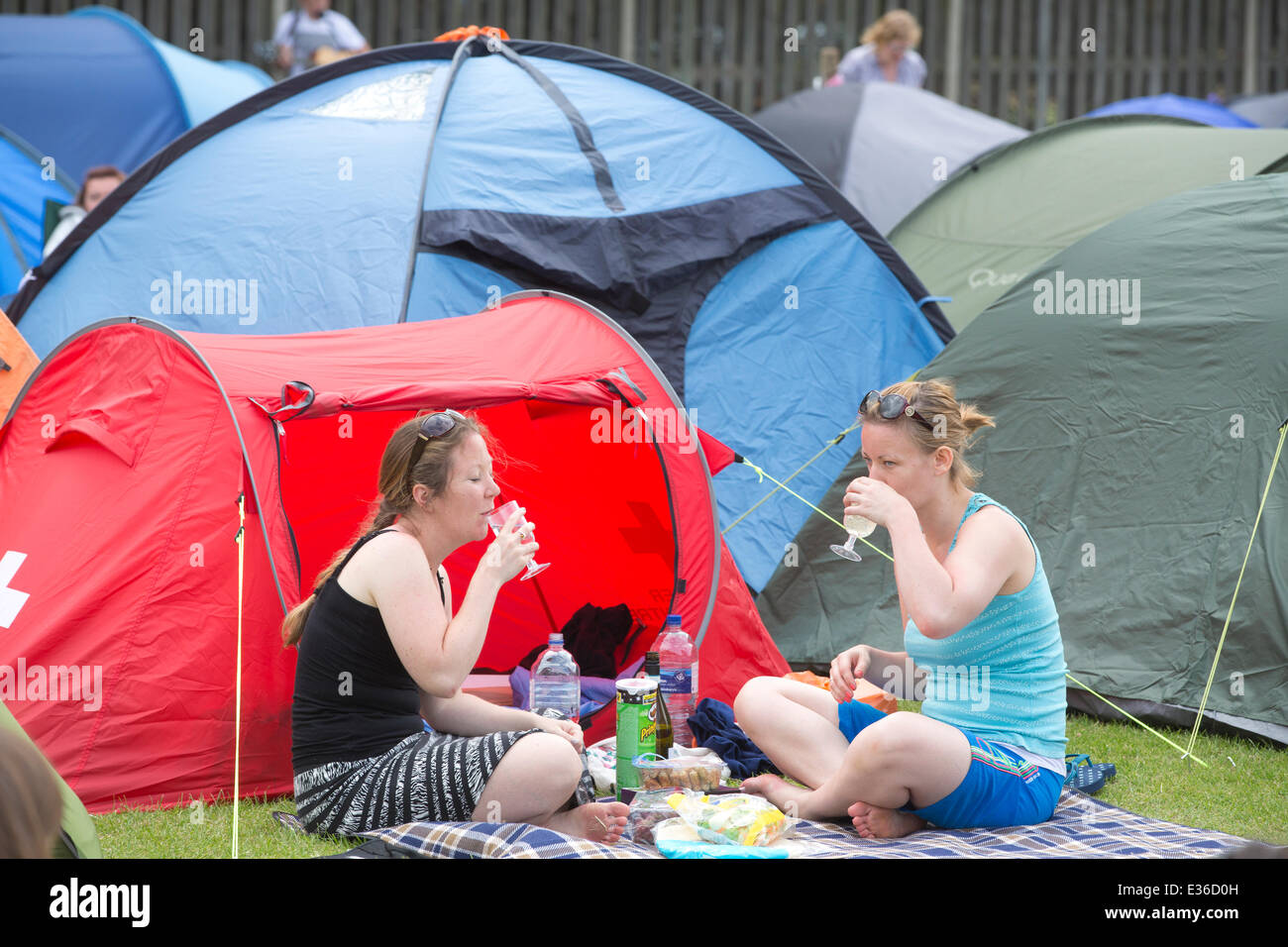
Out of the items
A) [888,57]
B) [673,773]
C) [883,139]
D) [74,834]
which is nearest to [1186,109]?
[888,57]

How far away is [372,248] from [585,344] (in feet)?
3.74

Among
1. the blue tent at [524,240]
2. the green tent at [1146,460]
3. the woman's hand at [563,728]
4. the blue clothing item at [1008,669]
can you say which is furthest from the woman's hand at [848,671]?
the blue tent at [524,240]

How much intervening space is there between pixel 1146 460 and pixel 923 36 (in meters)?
7.30

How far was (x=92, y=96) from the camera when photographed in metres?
8.39

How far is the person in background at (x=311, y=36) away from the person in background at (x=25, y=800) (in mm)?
7863

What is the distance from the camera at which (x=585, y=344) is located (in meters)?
4.04

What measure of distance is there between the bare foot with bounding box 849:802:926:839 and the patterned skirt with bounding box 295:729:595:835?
1.90 feet

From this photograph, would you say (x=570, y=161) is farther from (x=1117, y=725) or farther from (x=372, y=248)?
(x=1117, y=725)

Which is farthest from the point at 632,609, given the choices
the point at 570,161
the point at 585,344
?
the point at 570,161

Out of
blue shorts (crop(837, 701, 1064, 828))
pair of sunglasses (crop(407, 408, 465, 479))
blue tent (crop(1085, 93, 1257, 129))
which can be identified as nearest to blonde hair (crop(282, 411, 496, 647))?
pair of sunglasses (crop(407, 408, 465, 479))

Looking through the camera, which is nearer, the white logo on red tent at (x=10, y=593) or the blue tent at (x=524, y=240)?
the white logo on red tent at (x=10, y=593)

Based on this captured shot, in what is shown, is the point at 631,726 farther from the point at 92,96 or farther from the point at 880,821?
the point at 92,96

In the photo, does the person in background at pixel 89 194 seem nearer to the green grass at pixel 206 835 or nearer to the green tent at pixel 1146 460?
the green tent at pixel 1146 460

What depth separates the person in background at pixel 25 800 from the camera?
4.39 ft
